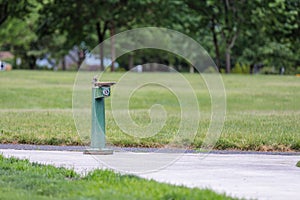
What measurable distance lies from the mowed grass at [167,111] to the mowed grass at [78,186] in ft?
13.7

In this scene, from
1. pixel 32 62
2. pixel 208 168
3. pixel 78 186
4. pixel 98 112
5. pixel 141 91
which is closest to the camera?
pixel 78 186

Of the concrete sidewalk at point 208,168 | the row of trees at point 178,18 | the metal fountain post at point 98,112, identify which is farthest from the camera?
the row of trees at point 178,18

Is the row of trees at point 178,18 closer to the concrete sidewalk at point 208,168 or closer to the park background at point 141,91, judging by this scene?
the park background at point 141,91

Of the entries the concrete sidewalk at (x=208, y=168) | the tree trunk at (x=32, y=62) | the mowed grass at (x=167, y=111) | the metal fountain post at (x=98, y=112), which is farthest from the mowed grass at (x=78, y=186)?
the tree trunk at (x=32, y=62)

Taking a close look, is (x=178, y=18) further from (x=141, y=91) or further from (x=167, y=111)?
(x=167, y=111)

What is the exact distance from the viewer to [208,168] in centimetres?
1070

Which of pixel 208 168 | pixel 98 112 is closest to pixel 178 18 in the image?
pixel 98 112

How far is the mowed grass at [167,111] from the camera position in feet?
46.3

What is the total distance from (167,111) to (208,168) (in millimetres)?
9298

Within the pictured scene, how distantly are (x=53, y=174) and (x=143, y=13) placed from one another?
3462cm

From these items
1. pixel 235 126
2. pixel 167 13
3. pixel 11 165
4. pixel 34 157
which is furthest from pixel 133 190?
pixel 167 13

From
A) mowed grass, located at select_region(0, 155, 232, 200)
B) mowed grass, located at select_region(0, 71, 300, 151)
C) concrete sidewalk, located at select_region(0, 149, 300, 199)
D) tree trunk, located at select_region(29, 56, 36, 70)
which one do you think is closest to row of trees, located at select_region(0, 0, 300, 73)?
mowed grass, located at select_region(0, 71, 300, 151)

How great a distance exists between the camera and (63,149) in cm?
1324

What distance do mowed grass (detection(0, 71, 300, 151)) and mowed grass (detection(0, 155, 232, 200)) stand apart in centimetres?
417
